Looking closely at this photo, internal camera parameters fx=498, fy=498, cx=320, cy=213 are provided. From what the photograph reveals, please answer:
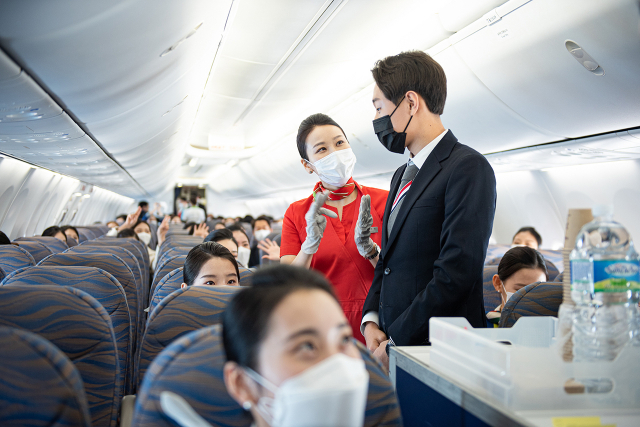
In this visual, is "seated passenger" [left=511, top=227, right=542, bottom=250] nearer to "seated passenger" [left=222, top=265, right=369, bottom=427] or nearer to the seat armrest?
the seat armrest

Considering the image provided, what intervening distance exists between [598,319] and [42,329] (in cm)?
186

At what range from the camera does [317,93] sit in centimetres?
868

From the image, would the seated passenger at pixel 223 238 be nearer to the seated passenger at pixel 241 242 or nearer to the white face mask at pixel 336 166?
the seated passenger at pixel 241 242

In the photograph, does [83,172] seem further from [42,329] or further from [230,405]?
[230,405]

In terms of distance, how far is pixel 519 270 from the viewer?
3.25m

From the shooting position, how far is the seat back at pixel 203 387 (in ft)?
4.00

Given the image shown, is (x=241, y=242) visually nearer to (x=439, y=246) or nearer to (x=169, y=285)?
(x=169, y=285)

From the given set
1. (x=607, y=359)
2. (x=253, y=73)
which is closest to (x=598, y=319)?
(x=607, y=359)

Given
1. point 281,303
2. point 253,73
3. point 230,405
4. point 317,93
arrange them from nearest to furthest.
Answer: point 281,303, point 230,405, point 253,73, point 317,93

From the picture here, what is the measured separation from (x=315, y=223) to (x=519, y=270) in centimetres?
162

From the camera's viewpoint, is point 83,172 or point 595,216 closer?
point 595,216

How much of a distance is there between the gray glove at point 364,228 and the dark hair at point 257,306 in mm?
1042

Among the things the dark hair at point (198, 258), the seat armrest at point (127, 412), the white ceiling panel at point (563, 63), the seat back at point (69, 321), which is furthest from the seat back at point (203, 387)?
the white ceiling panel at point (563, 63)

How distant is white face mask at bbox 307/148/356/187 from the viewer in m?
2.54
